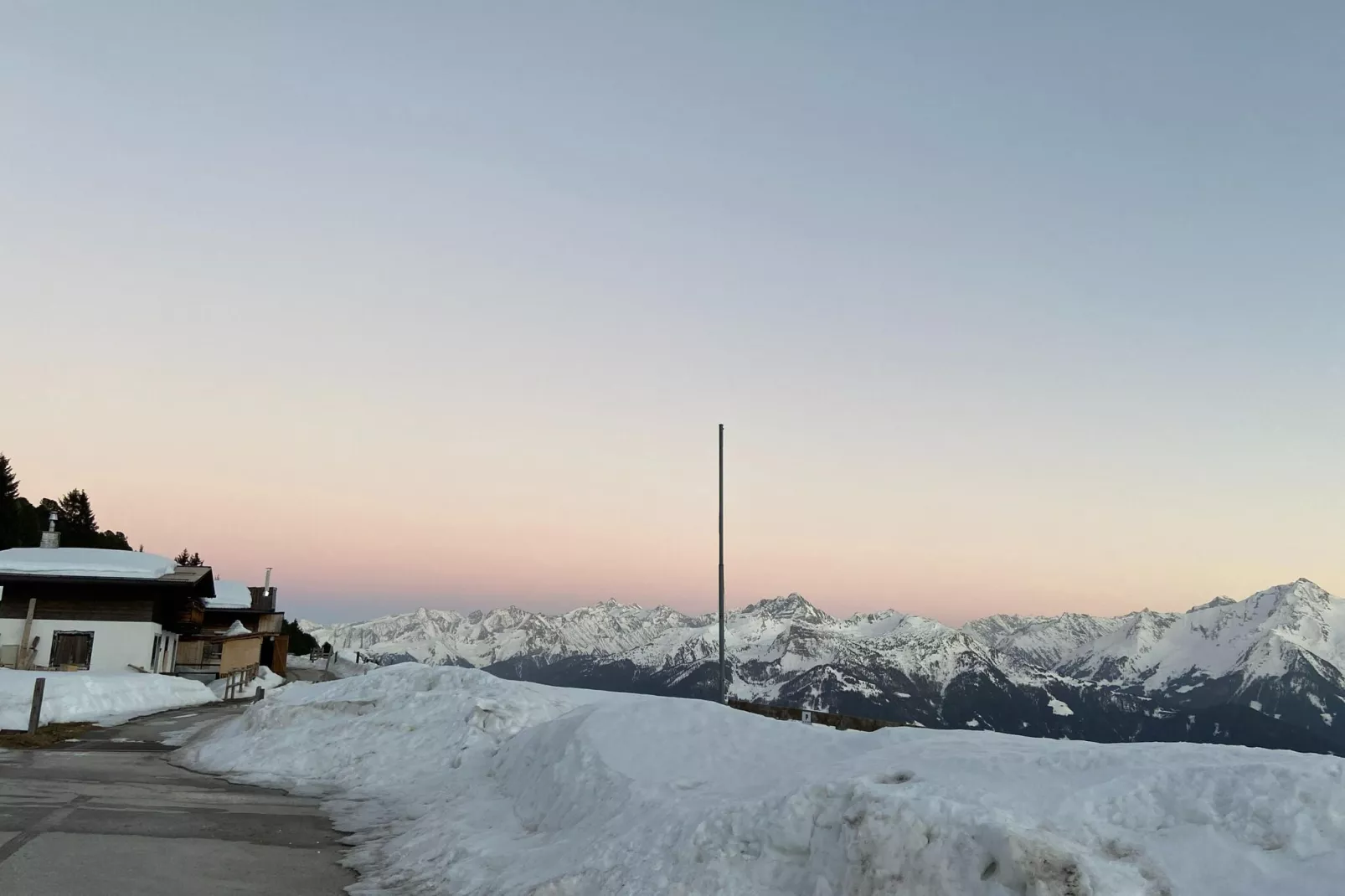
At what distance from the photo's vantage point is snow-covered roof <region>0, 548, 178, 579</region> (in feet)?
167

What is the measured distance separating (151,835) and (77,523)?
127m

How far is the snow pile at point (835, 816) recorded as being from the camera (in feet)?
30.7

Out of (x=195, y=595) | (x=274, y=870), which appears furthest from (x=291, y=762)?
(x=195, y=595)

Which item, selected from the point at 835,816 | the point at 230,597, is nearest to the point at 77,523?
the point at 230,597

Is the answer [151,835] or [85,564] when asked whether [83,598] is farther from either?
[151,835]

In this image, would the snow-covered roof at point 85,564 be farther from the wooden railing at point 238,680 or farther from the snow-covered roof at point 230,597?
the snow-covered roof at point 230,597

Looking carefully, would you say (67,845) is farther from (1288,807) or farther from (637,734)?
(1288,807)

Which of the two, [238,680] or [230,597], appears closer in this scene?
[238,680]

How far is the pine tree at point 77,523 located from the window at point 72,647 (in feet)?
206

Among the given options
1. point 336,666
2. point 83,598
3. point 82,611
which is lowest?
point 336,666

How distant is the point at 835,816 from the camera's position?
11.1 m

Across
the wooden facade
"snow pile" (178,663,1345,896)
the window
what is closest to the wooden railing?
the wooden facade

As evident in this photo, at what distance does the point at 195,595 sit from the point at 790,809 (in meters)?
59.0

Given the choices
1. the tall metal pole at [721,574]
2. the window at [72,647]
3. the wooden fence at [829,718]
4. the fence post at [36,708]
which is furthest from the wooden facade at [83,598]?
the wooden fence at [829,718]
